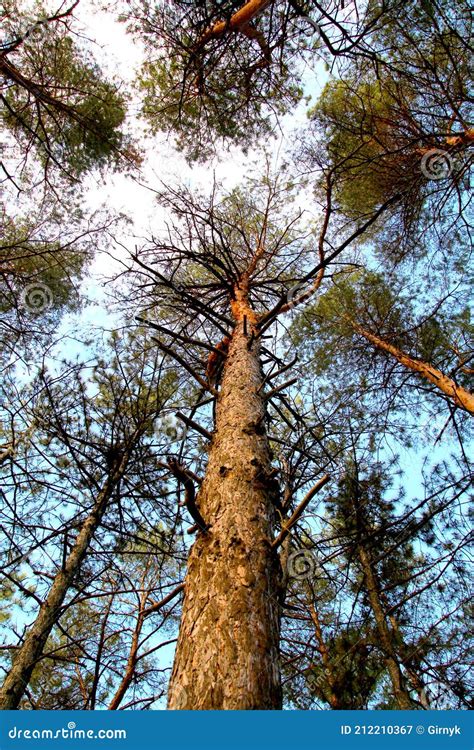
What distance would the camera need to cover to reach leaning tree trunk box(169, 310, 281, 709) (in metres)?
1.26

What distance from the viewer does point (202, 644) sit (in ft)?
4.50

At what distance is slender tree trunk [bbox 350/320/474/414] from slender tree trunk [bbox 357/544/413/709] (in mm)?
2202

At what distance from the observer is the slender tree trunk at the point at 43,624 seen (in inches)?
120

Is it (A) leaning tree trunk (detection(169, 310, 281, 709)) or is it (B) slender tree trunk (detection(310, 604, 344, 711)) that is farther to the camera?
(B) slender tree trunk (detection(310, 604, 344, 711))

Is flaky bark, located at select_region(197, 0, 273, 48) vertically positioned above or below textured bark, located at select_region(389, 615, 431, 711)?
above

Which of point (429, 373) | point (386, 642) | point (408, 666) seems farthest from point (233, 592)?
point (429, 373)

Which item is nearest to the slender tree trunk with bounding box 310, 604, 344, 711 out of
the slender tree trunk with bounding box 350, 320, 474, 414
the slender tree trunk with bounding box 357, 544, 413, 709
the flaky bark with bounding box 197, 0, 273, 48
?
the slender tree trunk with bounding box 357, 544, 413, 709

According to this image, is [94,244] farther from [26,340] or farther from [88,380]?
[88,380]

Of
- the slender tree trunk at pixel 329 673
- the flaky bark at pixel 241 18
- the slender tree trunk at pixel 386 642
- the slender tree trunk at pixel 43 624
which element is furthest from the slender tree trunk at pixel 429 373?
the flaky bark at pixel 241 18

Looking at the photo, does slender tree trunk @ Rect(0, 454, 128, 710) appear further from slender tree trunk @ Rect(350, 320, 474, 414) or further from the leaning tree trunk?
slender tree trunk @ Rect(350, 320, 474, 414)

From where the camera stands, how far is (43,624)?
133 inches

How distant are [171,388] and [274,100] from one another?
417 cm

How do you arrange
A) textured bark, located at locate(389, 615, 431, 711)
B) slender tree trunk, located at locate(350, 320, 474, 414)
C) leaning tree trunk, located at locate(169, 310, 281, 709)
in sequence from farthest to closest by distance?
1. slender tree trunk, located at locate(350, 320, 474, 414)
2. textured bark, located at locate(389, 615, 431, 711)
3. leaning tree trunk, located at locate(169, 310, 281, 709)

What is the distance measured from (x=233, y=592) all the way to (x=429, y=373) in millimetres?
5213
